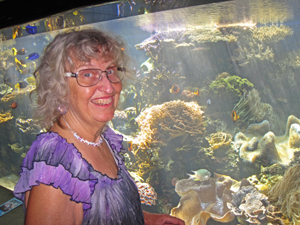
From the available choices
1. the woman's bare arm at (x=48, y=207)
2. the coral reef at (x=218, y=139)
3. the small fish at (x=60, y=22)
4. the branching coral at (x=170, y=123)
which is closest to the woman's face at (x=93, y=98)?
the woman's bare arm at (x=48, y=207)

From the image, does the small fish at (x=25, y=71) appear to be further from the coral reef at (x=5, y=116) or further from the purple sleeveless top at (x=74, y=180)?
the purple sleeveless top at (x=74, y=180)

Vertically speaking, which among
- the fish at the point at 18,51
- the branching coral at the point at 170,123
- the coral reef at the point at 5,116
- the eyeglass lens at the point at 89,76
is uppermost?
the fish at the point at 18,51

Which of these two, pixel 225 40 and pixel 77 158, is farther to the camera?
pixel 225 40

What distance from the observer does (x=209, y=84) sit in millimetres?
4207

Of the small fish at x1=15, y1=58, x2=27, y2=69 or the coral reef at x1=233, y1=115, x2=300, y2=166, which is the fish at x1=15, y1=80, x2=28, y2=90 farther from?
the coral reef at x1=233, y1=115, x2=300, y2=166

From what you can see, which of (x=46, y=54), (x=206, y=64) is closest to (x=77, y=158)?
(x=46, y=54)

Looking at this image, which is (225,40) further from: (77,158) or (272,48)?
(77,158)

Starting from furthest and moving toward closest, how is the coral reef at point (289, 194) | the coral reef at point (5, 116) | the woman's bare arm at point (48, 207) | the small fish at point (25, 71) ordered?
the coral reef at point (5, 116)
the small fish at point (25, 71)
the coral reef at point (289, 194)
the woman's bare arm at point (48, 207)

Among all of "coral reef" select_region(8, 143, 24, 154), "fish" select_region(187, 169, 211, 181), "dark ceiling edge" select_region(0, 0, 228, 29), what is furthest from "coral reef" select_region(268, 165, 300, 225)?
"coral reef" select_region(8, 143, 24, 154)

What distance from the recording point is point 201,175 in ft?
12.6

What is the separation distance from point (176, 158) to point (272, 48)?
2.91 m

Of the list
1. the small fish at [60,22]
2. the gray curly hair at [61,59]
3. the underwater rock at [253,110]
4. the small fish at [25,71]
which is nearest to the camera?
the gray curly hair at [61,59]

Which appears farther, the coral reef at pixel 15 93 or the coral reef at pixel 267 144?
the coral reef at pixel 15 93

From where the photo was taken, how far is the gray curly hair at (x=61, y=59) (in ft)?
3.71
